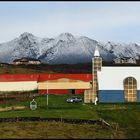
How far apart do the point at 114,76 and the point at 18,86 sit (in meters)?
35.5

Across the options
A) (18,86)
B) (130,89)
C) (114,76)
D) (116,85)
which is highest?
(114,76)

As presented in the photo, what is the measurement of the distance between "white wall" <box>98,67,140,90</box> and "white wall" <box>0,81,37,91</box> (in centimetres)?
3164

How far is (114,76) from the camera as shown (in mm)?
81250

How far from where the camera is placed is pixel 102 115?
193ft

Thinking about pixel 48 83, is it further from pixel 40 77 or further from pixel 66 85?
pixel 40 77

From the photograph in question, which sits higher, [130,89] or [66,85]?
[66,85]

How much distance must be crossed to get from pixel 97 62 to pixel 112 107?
18.9 m

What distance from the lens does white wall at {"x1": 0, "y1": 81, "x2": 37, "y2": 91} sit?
110m

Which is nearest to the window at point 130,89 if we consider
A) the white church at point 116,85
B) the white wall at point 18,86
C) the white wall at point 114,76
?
the white church at point 116,85

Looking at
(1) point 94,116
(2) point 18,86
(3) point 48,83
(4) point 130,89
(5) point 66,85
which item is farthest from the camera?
(2) point 18,86

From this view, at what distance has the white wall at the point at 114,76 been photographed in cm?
7988

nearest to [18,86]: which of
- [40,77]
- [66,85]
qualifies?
[40,77]

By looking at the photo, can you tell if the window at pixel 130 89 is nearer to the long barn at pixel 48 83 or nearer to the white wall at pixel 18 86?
the long barn at pixel 48 83

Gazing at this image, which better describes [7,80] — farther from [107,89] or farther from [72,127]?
[72,127]
